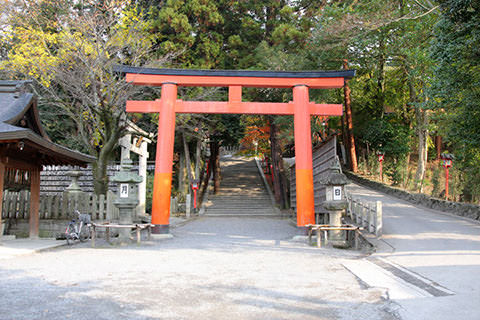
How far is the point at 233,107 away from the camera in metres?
12.2

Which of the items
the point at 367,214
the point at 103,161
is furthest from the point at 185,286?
the point at 103,161

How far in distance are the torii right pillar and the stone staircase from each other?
8283 mm

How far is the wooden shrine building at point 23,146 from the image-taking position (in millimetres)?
8846

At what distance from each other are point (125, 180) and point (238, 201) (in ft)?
40.6

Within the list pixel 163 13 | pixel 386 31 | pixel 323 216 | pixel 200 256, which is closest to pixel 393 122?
pixel 386 31

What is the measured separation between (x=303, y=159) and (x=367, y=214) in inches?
97.7

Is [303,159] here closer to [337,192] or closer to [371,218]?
[337,192]

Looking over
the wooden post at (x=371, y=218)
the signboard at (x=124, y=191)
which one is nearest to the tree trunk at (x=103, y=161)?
the signboard at (x=124, y=191)

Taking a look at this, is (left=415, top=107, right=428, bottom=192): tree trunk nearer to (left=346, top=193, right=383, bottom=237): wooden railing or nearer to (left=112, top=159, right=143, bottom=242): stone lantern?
(left=346, top=193, right=383, bottom=237): wooden railing

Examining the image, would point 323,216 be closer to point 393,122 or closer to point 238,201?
point 238,201

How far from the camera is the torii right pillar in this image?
11.7 metres

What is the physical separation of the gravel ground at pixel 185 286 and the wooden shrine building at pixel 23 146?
2582 millimetres

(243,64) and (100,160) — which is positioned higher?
(243,64)

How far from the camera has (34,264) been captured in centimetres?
710
